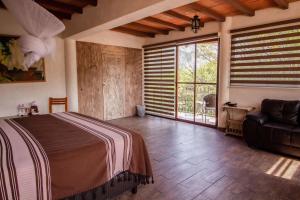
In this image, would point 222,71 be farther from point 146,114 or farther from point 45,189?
point 45,189

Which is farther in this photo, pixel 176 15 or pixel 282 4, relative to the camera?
pixel 176 15

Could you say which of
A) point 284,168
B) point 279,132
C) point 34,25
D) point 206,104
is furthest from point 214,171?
point 34,25

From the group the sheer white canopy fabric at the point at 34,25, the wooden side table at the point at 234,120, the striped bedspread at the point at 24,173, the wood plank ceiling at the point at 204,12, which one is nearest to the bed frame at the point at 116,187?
the striped bedspread at the point at 24,173

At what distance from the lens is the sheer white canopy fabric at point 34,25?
2.08 metres

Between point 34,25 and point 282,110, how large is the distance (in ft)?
13.1

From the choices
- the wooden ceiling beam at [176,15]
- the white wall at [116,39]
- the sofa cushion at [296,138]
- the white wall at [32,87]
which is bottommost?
the sofa cushion at [296,138]

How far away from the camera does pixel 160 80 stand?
6.20m

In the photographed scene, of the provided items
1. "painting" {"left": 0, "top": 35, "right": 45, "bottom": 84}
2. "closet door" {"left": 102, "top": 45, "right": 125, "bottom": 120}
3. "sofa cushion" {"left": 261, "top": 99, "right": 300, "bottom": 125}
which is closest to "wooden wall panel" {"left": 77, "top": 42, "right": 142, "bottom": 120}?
"closet door" {"left": 102, "top": 45, "right": 125, "bottom": 120}

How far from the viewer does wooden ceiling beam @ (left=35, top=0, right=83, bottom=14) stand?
3.64 m

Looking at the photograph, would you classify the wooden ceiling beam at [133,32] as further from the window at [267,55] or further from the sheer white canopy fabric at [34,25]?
the sheer white canopy fabric at [34,25]

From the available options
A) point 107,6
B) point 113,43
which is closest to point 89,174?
point 107,6

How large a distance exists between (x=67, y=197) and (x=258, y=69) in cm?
405

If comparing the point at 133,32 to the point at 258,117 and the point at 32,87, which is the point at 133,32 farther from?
the point at 258,117

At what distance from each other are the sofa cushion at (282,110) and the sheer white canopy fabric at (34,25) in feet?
12.1
